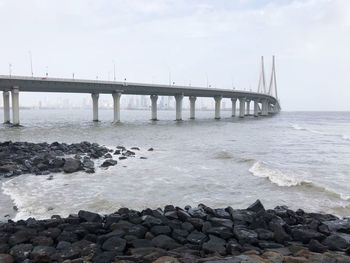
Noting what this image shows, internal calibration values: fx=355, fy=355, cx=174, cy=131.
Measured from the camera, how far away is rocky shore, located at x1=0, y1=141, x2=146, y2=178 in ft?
66.9

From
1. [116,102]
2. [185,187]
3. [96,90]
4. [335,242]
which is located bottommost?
[185,187]

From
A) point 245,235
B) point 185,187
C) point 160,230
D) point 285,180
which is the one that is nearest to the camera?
point 245,235

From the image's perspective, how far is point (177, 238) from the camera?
879 cm

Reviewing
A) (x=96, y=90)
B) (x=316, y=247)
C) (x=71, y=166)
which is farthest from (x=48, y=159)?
(x=96, y=90)

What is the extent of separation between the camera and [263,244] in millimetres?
8547

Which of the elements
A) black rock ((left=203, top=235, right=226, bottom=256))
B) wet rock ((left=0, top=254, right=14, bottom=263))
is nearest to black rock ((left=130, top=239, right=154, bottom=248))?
black rock ((left=203, top=235, right=226, bottom=256))

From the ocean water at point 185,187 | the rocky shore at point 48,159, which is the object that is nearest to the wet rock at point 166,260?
the ocean water at point 185,187

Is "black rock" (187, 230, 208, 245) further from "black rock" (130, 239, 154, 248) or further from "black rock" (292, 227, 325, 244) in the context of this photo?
"black rock" (292, 227, 325, 244)

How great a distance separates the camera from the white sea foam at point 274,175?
17.9 metres

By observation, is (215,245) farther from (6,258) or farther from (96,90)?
(96,90)

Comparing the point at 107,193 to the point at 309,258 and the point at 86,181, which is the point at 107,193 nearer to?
the point at 86,181

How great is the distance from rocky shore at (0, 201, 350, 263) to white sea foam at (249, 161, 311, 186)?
Answer: 7.12m

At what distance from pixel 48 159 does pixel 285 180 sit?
1457cm

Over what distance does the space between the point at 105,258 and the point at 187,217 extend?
3206 mm
